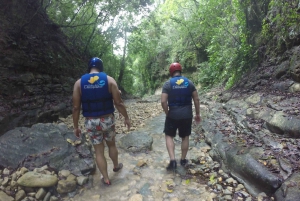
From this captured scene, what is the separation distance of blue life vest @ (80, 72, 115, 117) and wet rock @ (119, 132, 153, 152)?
1.86 m

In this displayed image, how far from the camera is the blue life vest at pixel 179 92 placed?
3539 mm

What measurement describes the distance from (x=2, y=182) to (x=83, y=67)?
10.6m

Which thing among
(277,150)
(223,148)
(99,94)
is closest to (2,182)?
(99,94)

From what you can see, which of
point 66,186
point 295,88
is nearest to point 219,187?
point 66,186

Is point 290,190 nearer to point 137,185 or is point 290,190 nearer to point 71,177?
point 137,185

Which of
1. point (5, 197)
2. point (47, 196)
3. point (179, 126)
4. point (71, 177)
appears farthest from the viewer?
point (179, 126)

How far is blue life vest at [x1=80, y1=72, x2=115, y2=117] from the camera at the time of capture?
2934 mm

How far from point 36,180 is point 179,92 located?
2.60 meters

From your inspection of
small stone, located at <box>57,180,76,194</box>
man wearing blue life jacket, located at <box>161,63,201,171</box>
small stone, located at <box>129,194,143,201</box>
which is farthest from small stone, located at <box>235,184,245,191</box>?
small stone, located at <box>57,180,76,194</box>

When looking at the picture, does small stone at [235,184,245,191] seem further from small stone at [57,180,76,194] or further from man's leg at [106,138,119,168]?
small stone at [57,180,76,194]

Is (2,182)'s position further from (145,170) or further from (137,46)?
(137,46)

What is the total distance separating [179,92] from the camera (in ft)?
11.7

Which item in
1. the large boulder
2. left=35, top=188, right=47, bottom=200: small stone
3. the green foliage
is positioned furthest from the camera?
the green foliage

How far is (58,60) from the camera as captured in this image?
32.9 feet
